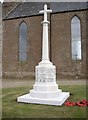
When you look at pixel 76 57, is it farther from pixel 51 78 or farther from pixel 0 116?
pixel 0 116

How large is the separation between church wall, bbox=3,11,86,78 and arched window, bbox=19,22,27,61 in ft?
1.43

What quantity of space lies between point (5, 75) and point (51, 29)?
759cm

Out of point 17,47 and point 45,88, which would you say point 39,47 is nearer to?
point 17,47

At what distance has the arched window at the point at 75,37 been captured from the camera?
21.8 metres

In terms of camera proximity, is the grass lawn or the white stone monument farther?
the white stone monument

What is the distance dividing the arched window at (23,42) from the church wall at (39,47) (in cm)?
43

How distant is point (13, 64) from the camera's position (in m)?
23.8

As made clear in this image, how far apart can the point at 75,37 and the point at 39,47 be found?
13.4 feet

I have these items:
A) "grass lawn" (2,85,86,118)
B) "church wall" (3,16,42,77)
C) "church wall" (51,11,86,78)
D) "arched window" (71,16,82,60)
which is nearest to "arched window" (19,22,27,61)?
"church wall" (3,16,42,77)

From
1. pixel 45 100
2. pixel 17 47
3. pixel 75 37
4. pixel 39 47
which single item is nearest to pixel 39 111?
pixel 45 100

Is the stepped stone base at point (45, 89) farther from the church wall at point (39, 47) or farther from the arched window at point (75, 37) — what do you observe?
the arched window at point (75, 37)

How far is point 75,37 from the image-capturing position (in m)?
22.0

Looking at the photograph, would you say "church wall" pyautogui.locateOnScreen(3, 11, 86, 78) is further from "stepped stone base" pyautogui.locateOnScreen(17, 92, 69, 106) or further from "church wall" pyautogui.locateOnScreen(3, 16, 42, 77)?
"stepped stone base" pyautogui.locateOnScreen(17, 92, 69, 106)

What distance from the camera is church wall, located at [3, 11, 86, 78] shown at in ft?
70.3
